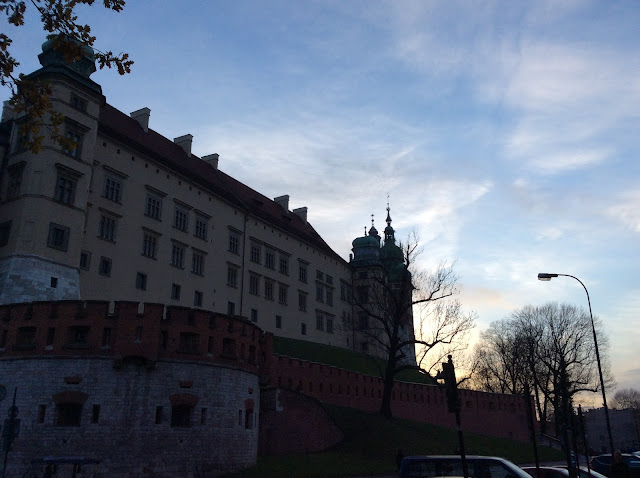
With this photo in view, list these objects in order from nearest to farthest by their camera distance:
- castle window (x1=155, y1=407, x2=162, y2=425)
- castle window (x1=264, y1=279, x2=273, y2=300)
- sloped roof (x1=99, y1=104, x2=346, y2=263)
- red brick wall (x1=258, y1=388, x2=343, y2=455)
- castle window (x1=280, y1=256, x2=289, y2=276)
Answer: castle window (x1=155, y1=407, x2=162, y2=425)
red brick wall (x1=258, y1=388, x2=343, y2=455)
sloped roof (x1=99, y1=104, x2=346, y2=263)
castle window (x1=264, y1=279, x2=273, y2=300)
castle window (x1=280, y1=256, x2=289, y2=276)

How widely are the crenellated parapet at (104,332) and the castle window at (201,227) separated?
25.2 m

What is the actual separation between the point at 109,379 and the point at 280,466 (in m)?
9.47

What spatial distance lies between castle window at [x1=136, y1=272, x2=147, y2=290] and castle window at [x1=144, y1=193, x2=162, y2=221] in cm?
483

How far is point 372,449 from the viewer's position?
113ft

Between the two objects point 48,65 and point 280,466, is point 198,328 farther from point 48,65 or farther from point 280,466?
point 48,65

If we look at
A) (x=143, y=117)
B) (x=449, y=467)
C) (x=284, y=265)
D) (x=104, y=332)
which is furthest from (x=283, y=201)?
(x=449, y=467)

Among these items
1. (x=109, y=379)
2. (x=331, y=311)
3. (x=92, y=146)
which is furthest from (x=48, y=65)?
(x=331, y=311)

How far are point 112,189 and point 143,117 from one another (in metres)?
12.2

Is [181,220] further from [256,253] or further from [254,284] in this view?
[254,284]

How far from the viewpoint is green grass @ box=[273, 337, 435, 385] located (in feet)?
176

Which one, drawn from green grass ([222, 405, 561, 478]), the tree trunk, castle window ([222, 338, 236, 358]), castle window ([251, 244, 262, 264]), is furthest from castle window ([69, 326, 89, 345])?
castle window ([251, 244, 262, 264])

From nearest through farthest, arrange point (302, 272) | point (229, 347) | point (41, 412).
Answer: point (41, 412) → point (229, 347) → point (302, 272)

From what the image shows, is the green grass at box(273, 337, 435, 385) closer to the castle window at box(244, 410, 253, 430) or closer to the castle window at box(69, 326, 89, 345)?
the castle window at box(244, 410, 253, 430)

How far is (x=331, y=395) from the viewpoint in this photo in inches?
1623
